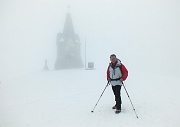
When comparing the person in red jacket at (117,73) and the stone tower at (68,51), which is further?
the stone tower at (68,51)

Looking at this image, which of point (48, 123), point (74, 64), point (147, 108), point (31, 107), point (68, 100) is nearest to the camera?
point (48, 123)

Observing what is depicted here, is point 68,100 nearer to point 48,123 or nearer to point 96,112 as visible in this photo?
point 96,112

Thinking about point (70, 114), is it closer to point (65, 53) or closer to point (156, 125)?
point (156, 125)

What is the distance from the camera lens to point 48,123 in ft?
25.6

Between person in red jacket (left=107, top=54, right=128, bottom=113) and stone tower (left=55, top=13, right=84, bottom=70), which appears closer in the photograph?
person in red jacket (left=107, top=54, right=128, bottom=113)

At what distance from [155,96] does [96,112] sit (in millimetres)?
4864

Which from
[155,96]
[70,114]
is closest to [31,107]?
[70,114]

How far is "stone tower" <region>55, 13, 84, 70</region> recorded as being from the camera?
38906mm

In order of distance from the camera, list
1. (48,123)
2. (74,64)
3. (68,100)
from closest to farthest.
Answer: (48,123) < (68,100) < (74,64)

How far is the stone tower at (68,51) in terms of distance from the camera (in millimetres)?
38906

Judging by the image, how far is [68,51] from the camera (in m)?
39.0

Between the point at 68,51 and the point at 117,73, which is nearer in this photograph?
the point at 117,73

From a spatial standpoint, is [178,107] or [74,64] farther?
[74,64]

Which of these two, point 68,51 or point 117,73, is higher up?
point 68,51
